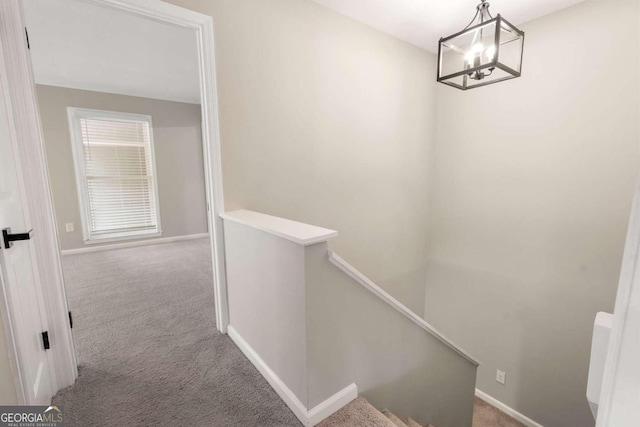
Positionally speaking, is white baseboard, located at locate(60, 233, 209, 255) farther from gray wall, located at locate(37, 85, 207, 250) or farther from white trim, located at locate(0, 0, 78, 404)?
white trim, located at locate(0, 0, 78, 404)

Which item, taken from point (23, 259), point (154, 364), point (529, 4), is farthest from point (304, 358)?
point (529, 4)

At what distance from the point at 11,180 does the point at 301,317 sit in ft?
4.51

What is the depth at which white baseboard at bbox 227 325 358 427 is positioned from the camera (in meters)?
1.32

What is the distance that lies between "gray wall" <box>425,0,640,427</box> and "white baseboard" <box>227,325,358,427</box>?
233 cm

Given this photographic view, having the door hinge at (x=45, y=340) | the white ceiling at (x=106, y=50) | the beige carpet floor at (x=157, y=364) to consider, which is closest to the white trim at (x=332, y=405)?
the beige carpet floor at (x=157, y=364)

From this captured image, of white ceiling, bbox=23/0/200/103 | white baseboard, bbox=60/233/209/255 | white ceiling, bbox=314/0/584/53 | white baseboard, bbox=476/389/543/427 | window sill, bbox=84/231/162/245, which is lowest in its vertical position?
white baseboard, bbox=476/389/543/427

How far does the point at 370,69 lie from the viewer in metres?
2.69

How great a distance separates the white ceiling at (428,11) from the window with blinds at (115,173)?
3.69 m

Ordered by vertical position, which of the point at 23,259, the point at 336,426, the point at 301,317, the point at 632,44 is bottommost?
the point at 336,426

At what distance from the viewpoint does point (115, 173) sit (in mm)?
4348

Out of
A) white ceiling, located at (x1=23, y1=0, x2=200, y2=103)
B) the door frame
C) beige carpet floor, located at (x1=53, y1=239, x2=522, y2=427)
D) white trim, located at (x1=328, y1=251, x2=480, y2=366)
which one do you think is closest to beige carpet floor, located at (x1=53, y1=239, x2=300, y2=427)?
beige carpet floor, located at (x1=53, y1=239, x2=522, y2=427)

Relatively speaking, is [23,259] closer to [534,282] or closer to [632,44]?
[534,282]

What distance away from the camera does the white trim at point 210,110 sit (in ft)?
5.32

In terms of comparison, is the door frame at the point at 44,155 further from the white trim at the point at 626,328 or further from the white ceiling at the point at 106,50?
the white trim at the point at 626,328
